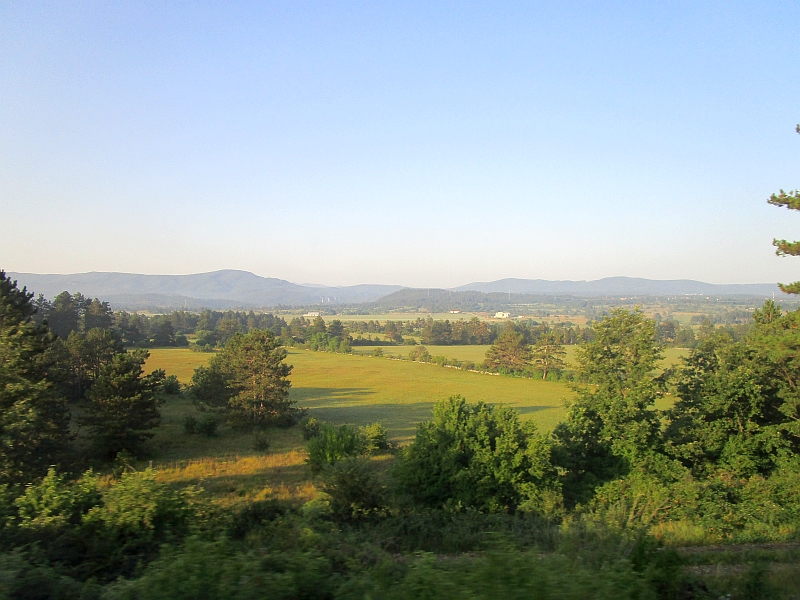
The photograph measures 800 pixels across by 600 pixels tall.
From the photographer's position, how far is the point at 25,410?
1641 centimetres

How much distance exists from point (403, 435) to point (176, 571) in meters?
29.9

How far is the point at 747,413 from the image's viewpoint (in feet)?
51.8

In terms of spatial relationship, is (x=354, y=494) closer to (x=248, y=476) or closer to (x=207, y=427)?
(x=248, y=476)

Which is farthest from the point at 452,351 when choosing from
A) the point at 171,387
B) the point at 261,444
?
the point at 261,444

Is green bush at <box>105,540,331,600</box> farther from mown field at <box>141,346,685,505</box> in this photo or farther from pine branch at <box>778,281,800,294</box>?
pine branch at <box>778,281,800,294</box>

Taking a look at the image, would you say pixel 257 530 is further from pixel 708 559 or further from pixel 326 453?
pixel 326 453

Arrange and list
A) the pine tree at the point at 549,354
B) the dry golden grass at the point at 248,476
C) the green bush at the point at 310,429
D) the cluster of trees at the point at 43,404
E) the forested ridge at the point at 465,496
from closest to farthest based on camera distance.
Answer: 1. the forested ridge at the point at 465,496
2. the cluster of trees at the point at 43,404
3. the dry golden grass at the point at 248,476
4. the green bush at the point at 310,429
5. the pine tree at the point at 549,354

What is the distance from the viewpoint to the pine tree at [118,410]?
22.0 m

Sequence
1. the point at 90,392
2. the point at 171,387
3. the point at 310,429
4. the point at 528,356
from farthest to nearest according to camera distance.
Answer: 1. the point at 528,356
2. the point at 171,387
3. the point at 310,429
4. the point at 90,392

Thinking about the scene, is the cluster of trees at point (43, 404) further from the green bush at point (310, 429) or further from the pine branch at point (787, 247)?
the pine branch at point (787, 247)

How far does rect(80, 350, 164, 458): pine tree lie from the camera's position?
2203cm

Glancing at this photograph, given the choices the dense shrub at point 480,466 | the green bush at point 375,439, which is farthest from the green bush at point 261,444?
the dense shrub at point 480,466

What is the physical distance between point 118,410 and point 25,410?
5.89 metres

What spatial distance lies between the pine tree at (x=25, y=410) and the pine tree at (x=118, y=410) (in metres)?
2.48
